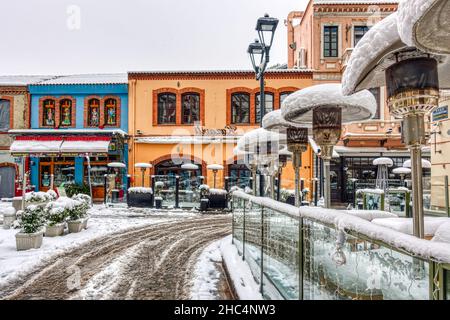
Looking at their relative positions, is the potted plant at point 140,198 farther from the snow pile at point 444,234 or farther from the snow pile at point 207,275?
the snow pile at point 444,234

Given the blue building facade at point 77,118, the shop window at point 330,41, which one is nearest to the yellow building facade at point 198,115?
the blue building facade at point 77,118

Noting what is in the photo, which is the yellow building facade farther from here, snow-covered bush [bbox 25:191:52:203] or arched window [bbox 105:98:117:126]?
snow-covered bush [bbox 25:191:52:203]

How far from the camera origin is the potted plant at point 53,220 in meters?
7.98

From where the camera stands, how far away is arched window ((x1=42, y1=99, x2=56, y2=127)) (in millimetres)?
19172

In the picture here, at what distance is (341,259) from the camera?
6.75 feet

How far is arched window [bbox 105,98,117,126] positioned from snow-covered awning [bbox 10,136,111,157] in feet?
5.51

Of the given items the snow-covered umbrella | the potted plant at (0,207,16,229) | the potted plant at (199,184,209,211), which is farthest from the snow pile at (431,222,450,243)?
the potted plant at (199,184,209,211)

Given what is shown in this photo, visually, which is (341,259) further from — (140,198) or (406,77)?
(140,198)

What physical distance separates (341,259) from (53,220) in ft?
26.0

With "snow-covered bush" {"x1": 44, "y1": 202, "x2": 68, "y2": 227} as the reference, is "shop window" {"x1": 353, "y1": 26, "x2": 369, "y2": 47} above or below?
above

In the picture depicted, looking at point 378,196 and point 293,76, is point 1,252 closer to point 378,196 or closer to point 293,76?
point 378,196

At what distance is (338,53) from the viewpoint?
60.1ft

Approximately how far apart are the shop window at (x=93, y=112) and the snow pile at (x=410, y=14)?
19.3m
